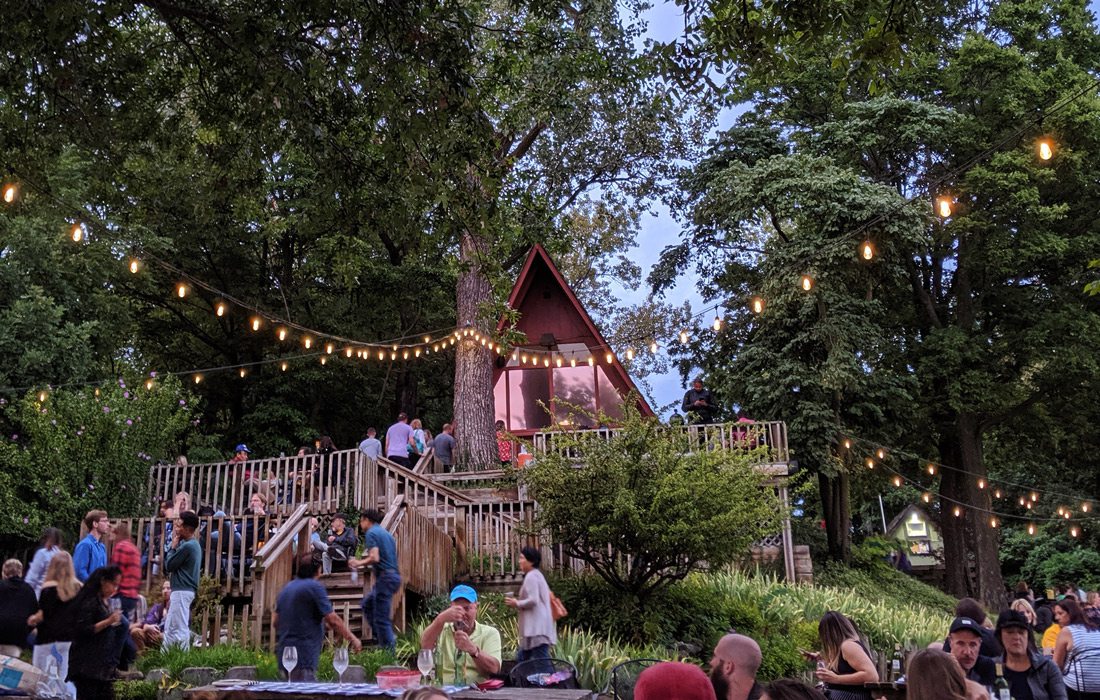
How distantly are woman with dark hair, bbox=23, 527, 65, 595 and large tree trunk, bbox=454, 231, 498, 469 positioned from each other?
481 inches

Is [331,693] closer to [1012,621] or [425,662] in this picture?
[425,662]

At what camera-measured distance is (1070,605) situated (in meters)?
9.00

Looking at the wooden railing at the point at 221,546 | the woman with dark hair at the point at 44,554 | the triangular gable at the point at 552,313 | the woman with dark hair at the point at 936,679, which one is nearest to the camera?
the woman with dark hair at the point at 936,679

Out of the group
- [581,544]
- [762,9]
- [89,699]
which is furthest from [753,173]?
[89,699]

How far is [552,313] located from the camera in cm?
2727

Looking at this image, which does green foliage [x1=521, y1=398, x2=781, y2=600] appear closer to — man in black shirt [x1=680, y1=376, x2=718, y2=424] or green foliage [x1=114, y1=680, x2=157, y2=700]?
green foliage [x1=114, y1=680, x2=157, y2=700]

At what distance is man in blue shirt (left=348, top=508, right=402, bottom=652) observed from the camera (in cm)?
1047

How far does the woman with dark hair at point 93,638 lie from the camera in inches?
301

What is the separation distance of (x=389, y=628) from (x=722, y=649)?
6.00m

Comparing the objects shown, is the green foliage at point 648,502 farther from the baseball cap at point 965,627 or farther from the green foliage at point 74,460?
the green foliage at point 74,460

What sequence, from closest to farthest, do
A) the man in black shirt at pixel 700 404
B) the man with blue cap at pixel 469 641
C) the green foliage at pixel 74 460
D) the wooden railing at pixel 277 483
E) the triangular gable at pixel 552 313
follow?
1. the man with blue cap at pixel 469 641
2. the wooden railing at pixel 277 483
3. the green foliage at pixel 74 460
4. the man in black shirt at pixel 700 404
5. the triangular gable at pixel 552 313

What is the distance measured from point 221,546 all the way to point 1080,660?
384 inches

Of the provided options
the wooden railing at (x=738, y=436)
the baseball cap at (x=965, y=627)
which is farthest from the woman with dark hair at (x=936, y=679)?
the wooden railing at (x=738, y=436)

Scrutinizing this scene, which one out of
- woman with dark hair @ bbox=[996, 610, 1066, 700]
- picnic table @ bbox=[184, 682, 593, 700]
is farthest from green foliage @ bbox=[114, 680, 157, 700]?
woman with dark hair @ bbox=[996, 610, 1066, 700]
